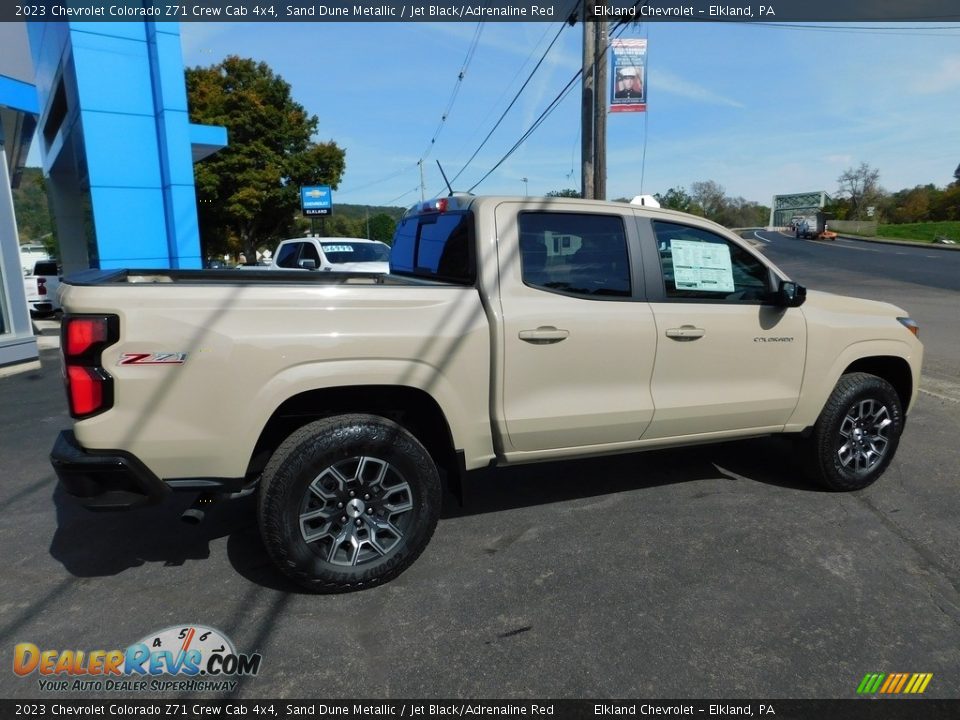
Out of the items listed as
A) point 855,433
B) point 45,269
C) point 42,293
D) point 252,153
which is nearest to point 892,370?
point 855,433

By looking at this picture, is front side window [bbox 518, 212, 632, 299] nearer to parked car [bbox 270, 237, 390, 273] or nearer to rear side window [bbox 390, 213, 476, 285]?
rear side window [bbox 390, 213, 476, 285]

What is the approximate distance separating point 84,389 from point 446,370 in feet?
5.19

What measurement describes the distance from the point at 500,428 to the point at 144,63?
45.2ft

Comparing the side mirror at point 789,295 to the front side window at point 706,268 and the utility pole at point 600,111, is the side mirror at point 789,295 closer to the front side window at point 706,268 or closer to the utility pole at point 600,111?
the front side window at point 706,268

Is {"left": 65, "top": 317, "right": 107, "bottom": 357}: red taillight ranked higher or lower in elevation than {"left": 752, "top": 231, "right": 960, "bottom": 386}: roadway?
higher

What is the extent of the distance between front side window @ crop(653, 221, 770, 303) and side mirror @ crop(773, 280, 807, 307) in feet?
0.23

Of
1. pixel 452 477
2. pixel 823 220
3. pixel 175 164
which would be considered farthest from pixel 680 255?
pixel 823 220

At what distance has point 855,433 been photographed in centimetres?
422

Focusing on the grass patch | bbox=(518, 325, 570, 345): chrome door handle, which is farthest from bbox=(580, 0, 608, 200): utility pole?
the grass patch

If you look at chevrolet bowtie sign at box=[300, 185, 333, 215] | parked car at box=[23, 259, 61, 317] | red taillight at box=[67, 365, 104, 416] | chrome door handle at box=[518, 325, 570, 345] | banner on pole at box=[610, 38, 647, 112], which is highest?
banner on pole at box=[610, 38, 647, 112]

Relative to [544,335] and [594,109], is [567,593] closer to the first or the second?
[544,335]

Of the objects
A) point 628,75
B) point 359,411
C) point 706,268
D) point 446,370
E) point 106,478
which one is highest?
point 628,75

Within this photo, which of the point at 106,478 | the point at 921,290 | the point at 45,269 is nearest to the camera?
the point at 106,478

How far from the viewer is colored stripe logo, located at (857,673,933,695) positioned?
2396 millimetres
